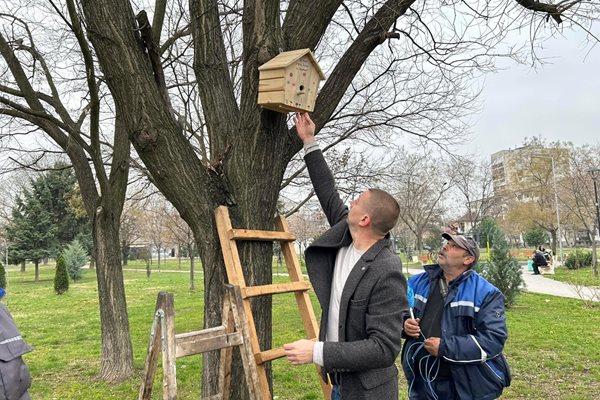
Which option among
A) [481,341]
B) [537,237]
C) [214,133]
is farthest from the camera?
[537,237]

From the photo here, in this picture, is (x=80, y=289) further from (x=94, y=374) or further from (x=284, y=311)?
(x=94, y=374)

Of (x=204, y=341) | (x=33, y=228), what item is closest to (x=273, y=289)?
(x=204, y=341)

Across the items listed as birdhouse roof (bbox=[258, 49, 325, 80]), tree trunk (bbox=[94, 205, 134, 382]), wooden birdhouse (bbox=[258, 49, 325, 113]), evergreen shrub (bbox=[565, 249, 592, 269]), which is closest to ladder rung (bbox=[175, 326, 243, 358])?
wooden birdhouse (bbox=[258, 49, 325, 113])

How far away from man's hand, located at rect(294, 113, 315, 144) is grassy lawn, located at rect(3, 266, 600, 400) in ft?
13.2

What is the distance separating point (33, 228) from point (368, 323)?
114 ft

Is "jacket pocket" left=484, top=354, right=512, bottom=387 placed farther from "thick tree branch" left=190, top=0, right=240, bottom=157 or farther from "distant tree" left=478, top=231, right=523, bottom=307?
"distant tree" left=478, top=231, right=523, bottom=307

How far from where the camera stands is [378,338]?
6.88ft

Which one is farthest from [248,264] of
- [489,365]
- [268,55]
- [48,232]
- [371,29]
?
[48,232]

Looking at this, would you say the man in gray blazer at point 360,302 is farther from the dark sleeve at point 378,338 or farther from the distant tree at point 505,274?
the distant tree at point 505,274

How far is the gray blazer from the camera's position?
2.09 m

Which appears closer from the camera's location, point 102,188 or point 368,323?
point 368,323

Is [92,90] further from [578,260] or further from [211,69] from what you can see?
[578,260]

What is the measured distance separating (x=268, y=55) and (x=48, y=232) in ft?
110


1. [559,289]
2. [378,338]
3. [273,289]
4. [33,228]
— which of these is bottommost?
[559,289]
